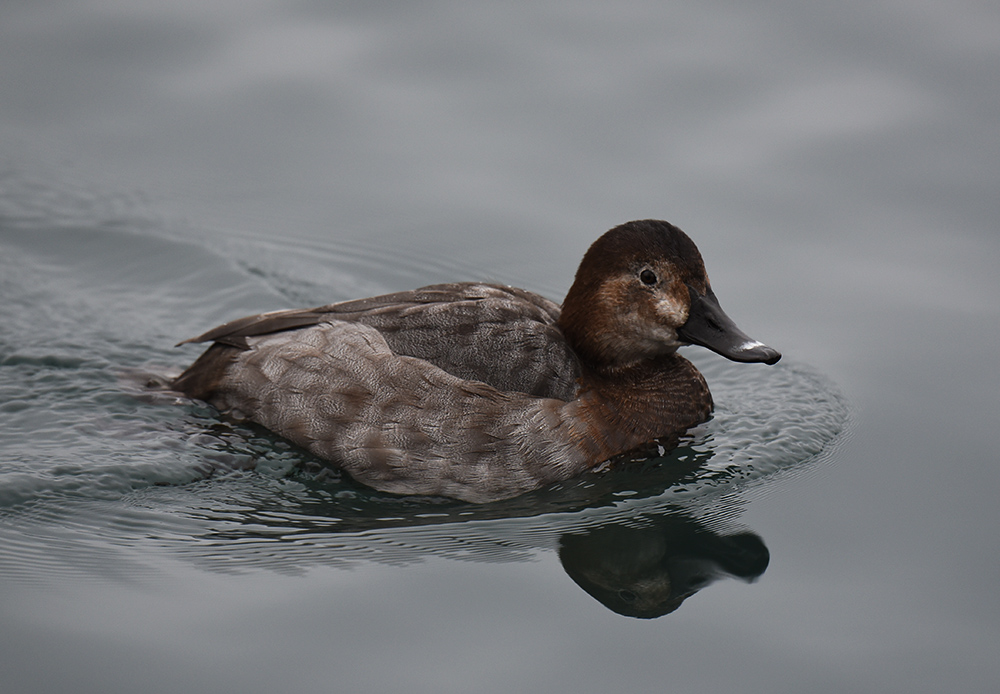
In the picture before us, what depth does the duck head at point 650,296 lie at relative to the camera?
6066 mm

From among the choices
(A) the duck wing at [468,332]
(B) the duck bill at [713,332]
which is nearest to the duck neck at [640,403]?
(A) the duck wing at [468,332]

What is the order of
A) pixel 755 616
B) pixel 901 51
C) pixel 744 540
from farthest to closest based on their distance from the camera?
pixel 901 51
pixel 744 540
pixel 755 616

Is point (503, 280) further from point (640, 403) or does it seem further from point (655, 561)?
point (655, 561)

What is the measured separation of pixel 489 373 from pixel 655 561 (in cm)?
121

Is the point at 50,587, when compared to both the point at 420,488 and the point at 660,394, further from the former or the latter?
the point at 660,394

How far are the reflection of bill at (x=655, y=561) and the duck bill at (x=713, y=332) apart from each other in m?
0.87

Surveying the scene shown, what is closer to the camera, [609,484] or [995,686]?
[995,686]

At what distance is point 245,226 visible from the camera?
27.8 feet

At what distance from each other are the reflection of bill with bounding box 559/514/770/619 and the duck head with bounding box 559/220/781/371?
95 centimetres

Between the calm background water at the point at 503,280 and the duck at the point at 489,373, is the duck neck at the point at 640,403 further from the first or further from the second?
the calm background water at the point at 503,280

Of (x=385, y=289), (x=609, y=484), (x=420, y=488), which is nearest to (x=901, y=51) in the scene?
(x=385, y=289)

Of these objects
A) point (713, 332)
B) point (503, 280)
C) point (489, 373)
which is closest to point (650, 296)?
point (713, 332)

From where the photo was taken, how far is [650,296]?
6102 mm

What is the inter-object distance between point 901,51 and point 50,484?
6.73 meters
